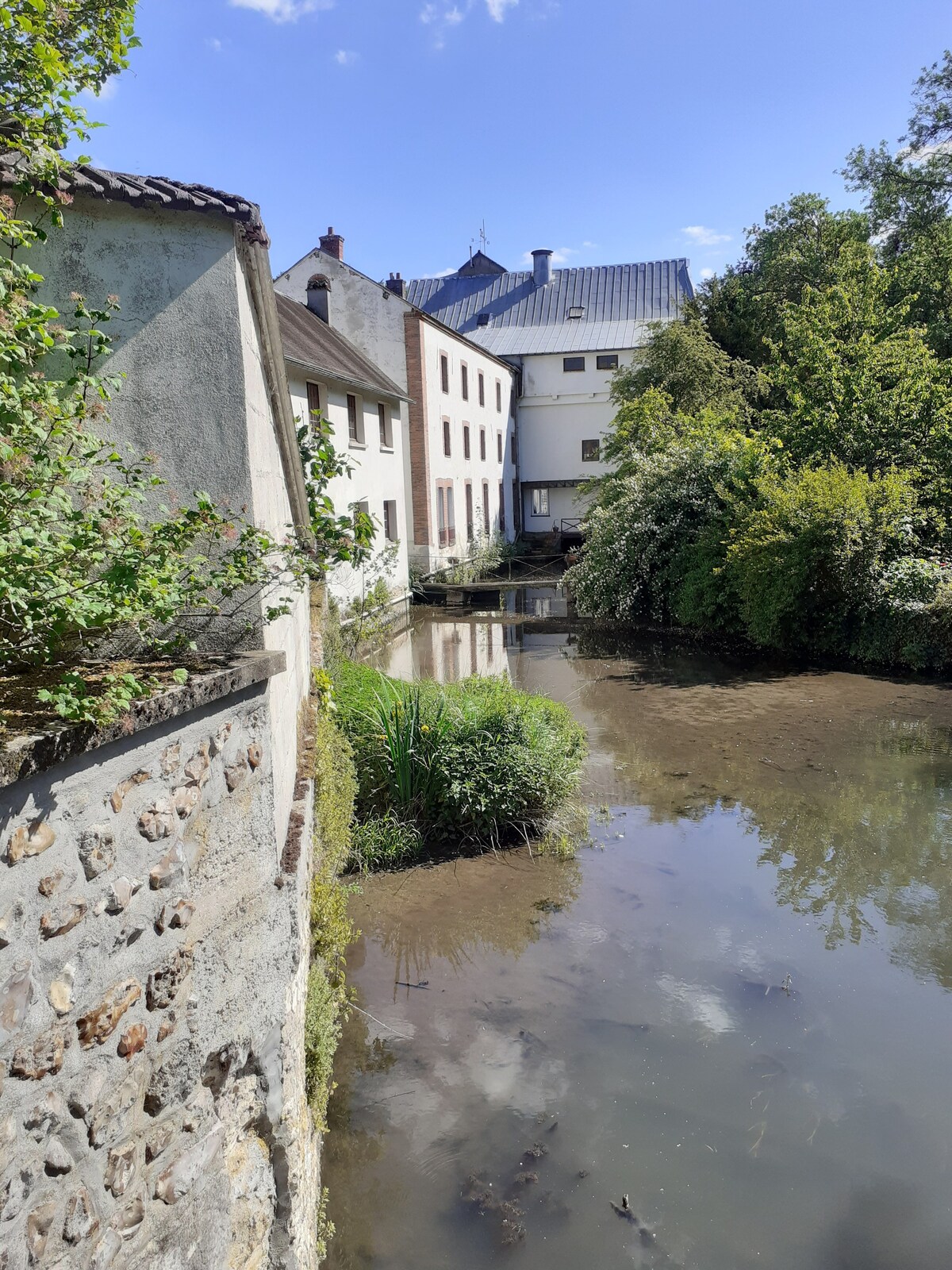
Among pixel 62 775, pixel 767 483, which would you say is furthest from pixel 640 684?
pixel 62 775

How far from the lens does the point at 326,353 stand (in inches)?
871

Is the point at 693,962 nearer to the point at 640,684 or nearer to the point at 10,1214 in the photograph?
the point at 10,1214

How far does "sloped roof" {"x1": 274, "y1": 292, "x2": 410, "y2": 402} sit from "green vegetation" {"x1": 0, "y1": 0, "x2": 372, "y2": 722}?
14.0 metres

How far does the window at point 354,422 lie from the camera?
22641 millimetres

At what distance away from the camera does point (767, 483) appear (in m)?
18.1

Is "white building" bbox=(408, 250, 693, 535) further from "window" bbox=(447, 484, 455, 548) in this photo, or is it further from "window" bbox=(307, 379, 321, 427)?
"window" bbox=(307, 379, 321, 427)

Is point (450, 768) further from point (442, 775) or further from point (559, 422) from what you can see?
point (559, 422)

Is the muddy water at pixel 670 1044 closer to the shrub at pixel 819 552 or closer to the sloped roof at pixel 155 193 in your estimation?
the sloped roof at pixel 155 193

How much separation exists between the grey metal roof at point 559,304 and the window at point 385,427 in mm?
16711

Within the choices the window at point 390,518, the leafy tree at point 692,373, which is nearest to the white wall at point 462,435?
the window at point 390,518

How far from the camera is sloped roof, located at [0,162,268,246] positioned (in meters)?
3.60

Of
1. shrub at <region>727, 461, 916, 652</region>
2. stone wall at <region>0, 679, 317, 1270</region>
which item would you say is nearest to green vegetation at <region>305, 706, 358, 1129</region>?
stone wall at <region>0, 679, 317, 1270</region>

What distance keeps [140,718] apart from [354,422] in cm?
2121

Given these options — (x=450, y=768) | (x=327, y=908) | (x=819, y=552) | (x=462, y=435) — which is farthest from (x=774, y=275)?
(x=327, y=908)
